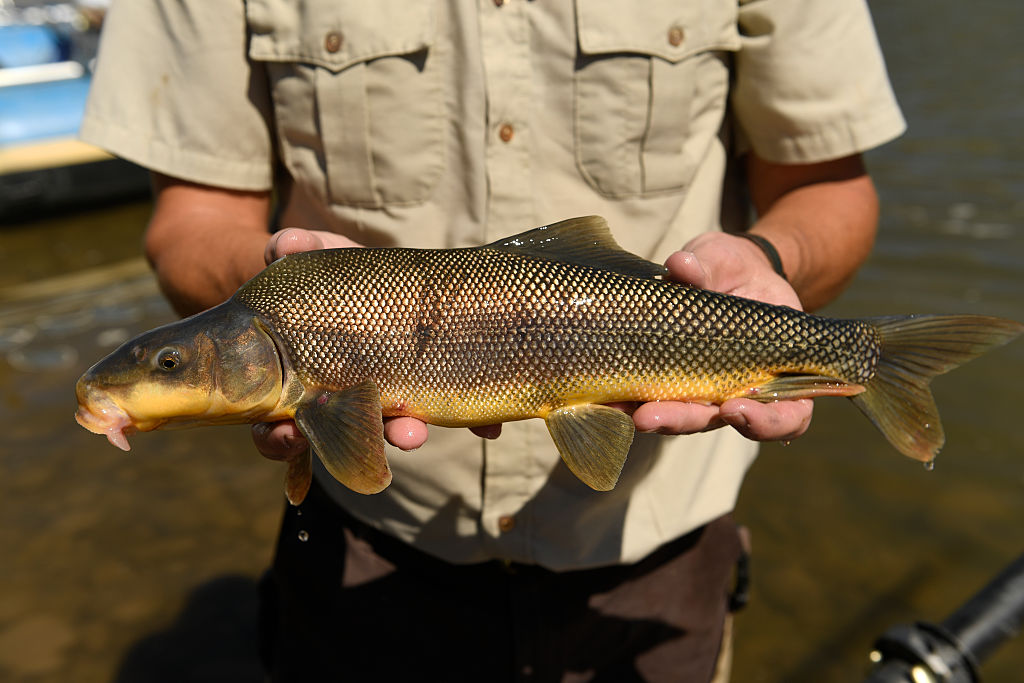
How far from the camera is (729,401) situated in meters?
1.95

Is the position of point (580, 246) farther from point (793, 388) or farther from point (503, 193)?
point (793, 388)

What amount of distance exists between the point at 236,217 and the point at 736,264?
149cm

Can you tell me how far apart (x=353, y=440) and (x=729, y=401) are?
0.85 m

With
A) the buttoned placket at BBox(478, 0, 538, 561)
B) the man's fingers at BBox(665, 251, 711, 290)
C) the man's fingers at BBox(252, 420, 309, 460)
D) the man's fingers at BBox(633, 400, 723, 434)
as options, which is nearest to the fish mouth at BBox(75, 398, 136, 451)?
the man's fingers at BBox(252, 420, 309, 460)

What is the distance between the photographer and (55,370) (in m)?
6.54

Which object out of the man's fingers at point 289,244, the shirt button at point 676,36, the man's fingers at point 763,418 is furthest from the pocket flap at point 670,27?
the man's fingers at point 763,418

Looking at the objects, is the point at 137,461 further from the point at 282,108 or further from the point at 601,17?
the point at 601,17

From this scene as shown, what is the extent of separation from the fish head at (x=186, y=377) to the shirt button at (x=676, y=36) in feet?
4.31

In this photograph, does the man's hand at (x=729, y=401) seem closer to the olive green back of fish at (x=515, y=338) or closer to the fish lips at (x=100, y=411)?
the olive green back of fish at (x=515, y=338)

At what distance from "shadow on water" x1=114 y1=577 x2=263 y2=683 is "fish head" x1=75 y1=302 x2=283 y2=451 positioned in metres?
2.64

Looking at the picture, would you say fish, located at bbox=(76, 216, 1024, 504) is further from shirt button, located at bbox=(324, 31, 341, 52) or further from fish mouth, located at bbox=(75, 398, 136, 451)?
shirt button, located at bbox=(324, 31, 341, 52)

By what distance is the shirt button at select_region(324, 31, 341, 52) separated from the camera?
2283 mm

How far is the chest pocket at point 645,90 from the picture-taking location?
7.45 ft

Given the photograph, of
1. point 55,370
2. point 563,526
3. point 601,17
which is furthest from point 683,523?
point 55,370
